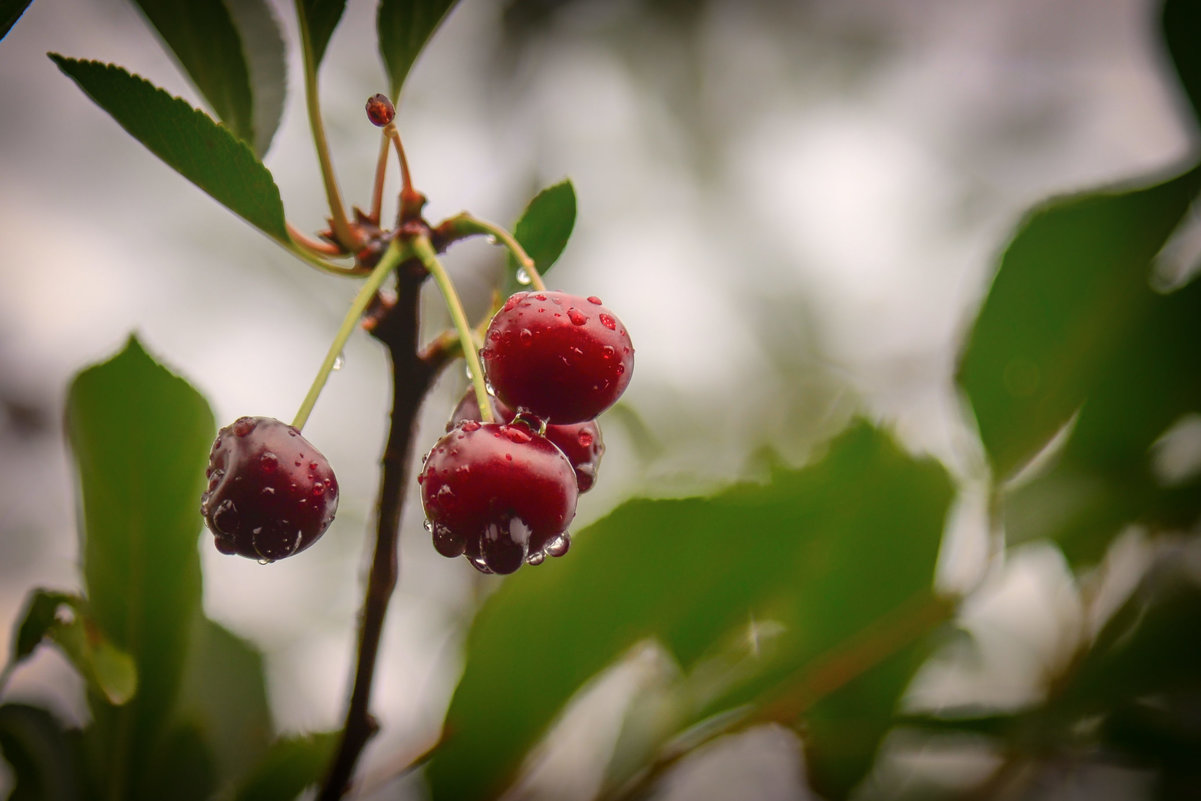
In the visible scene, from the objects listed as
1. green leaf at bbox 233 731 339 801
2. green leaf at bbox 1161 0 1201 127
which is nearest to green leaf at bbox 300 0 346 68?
green leaf at bbox 233 731 339 801

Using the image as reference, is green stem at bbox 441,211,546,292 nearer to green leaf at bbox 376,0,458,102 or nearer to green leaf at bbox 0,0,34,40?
green leaf at bbox 376,0,458,102

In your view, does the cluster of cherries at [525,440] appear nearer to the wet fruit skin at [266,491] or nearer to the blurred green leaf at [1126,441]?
the wet fruit skin at [266,491]

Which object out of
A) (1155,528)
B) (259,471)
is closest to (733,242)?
(1155,528)

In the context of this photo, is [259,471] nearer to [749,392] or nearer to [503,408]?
[503,408]

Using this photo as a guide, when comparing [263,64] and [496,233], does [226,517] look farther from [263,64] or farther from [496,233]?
[263,64]

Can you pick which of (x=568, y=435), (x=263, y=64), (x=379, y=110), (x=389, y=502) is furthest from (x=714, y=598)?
(x=263, y=64)

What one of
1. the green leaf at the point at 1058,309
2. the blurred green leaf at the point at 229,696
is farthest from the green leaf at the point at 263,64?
the green leaf at the point at 1058,309
